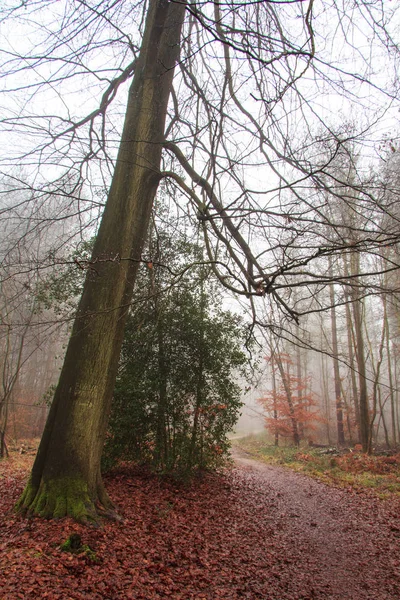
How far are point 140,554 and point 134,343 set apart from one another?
11.8 feet

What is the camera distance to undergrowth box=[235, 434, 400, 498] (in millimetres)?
7992

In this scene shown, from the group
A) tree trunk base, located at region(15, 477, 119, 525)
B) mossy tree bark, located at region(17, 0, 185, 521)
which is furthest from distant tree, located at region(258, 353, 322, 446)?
tree trunk base, located at region(15, 477, 119, 525)

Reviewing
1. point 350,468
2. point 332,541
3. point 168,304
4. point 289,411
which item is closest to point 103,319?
point 168,304

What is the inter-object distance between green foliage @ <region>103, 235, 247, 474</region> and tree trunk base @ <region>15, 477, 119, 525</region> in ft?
7.94

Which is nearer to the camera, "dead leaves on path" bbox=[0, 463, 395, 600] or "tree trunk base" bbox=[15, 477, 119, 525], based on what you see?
"dead leaves on path" bbox=[0, 463, 395, 600]

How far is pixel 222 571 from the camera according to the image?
3.62 metres

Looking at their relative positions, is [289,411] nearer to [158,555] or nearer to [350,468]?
[350,468]

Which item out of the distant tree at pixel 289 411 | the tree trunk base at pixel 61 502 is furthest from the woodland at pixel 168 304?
the distant tree at pixel 289 411

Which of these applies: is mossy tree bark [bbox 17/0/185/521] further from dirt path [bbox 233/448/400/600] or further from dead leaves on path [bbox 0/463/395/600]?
dirt path [bbox 233/448/400/600]

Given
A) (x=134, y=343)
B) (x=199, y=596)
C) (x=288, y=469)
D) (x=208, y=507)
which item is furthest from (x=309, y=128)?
(x=288, y=469)

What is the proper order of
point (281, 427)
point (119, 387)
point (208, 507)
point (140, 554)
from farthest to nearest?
point (281, 427) < point (119, 387) < point (208, 507) < point (140, 554)

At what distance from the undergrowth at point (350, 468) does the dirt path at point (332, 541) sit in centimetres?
86

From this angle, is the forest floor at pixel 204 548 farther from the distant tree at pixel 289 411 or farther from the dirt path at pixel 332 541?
the distant tree at pixel 289 411

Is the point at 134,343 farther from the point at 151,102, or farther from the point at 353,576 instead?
the point at 353,576
